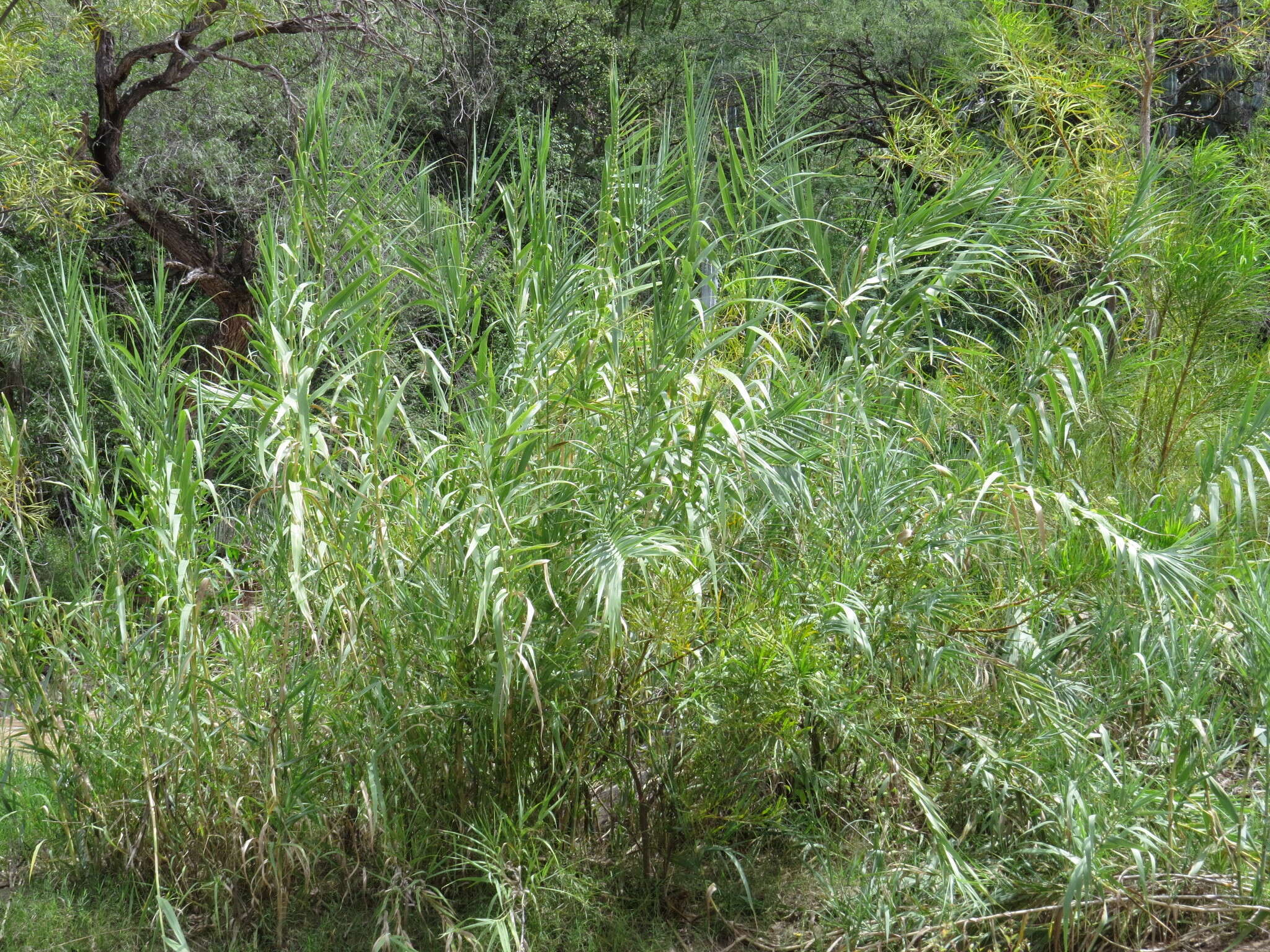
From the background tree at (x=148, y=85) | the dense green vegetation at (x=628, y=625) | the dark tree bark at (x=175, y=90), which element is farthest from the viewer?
the dark tree bark at (x=175, y=90)

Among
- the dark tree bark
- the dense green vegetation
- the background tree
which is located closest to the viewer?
the dense green vegetation

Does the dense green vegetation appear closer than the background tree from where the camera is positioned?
Yes

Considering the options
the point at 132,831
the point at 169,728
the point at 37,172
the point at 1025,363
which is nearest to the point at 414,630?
the point at 169,728

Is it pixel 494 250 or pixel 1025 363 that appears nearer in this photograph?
pixel 494 250

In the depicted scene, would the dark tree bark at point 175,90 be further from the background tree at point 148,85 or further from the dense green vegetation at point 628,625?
the dense green vegetation at point 628,625

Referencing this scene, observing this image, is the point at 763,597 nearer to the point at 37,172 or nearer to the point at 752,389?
the point at 752,389

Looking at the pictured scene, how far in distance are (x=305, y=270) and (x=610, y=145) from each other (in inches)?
33.5

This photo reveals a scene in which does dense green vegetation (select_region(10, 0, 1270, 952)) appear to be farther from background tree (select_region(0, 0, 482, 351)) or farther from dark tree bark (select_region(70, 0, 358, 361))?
dark tree bark (select_region(70, 0, 358, 361))

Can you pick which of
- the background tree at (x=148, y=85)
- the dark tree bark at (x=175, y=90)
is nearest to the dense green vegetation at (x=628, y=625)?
the background tree at (x=148, y=85)

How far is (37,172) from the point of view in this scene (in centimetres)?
580

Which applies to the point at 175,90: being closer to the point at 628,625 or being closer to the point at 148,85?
the point at 148,85

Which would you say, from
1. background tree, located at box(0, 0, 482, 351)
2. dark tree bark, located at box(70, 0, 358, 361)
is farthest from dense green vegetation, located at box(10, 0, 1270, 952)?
dark tree bark, located at box(70, 0, 358, 361)

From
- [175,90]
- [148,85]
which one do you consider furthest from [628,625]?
[175,90]

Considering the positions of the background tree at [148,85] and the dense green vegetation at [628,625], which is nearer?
the dense green vegetation at [628,625]
